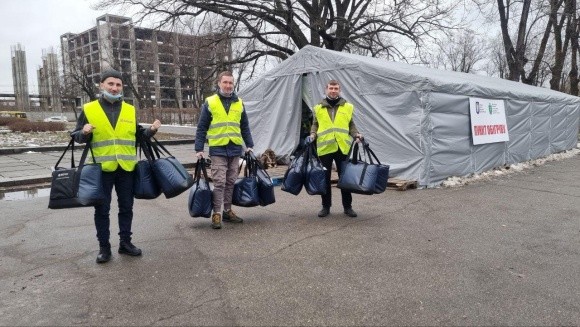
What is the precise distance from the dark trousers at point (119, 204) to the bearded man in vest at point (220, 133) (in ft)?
3.44

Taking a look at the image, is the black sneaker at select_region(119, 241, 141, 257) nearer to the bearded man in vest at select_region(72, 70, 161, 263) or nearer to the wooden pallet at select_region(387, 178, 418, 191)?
the bearded man in vest at select_region(72, 70, 161, 263)

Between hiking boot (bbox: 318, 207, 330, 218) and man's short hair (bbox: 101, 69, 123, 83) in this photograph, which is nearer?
man's short hair (bbox: 101, 69, 123, 83)

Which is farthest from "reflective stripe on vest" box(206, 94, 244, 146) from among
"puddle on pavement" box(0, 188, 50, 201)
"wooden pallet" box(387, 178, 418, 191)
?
"puddle on pavement" box(0, 188, 50, 201)

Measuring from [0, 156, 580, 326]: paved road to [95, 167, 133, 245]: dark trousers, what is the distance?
28cm

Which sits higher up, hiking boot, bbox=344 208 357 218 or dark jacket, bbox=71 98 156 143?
dark jacket, bbox=71 98 156 143

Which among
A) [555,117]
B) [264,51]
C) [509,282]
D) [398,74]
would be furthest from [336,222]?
[264,51]

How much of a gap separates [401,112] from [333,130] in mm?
3223

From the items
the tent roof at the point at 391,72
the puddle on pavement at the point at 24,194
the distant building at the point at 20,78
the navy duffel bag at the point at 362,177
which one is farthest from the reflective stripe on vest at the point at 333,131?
the distant building at the point at 20,78

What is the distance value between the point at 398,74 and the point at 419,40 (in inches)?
585

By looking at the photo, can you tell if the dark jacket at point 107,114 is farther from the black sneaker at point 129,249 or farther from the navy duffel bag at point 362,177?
the navy duffel bag at point 362,177

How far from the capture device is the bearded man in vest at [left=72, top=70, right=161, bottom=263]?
377cm

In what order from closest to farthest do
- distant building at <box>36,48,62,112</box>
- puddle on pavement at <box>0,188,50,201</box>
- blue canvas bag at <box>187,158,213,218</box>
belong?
blue canvas bag at <box>187,158,213,218</box>
puddle on pavement at <box>0,188,50,201</box>
distant building at <box>36,48,62,112</box>

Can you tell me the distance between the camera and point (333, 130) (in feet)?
17.9

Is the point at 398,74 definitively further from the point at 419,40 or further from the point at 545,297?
the point at 419,40
